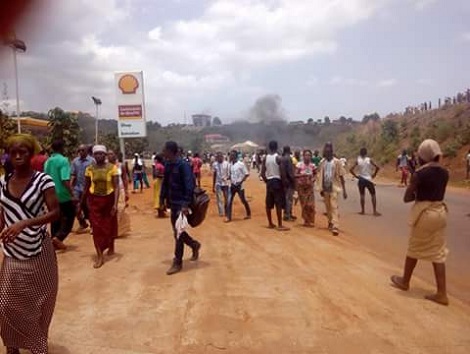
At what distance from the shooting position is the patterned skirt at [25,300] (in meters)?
3.59

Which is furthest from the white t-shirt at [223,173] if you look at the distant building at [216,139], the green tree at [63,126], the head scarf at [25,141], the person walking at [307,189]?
the distant building at [216,139]

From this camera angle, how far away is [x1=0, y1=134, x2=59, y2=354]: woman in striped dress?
359 centimetres

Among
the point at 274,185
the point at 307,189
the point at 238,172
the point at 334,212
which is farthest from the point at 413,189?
the point at 238,172

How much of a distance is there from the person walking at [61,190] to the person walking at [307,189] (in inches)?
195

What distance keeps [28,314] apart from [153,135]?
6849 centimetres

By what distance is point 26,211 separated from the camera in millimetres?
3600

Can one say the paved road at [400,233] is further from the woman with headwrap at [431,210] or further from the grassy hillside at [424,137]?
the grassy hillside at [424,137]

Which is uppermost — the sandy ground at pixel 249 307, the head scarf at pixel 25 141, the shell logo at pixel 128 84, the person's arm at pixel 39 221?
the shell logo at pixel 128 84

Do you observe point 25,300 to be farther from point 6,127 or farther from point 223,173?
point 6,127

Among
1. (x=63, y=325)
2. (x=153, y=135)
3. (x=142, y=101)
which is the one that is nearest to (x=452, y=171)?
(x=142, y=101)

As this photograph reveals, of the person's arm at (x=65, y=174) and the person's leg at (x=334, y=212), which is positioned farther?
the person's leg at (x=334, y=212)

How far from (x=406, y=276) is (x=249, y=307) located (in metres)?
1.98

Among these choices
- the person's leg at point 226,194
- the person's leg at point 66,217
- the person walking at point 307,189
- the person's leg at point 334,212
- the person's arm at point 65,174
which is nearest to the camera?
the person's arm at point 65,174

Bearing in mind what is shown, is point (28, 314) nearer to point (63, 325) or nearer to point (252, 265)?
point (63, 325)
